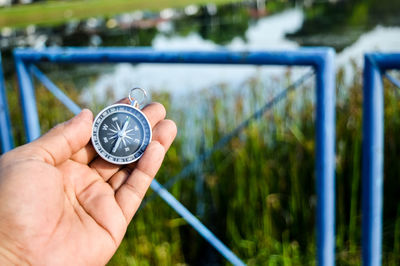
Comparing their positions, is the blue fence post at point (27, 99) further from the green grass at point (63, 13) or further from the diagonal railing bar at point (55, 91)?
the green grass at point (63, 13)

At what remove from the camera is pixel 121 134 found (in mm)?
1578

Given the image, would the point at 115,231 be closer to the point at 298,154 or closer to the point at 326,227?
the point at 326,227

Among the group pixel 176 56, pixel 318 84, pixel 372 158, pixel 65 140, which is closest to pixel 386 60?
pixel 318 84

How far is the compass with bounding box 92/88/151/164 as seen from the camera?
5.12 feet

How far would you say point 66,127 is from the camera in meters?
1.52

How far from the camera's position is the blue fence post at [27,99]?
2447 mm

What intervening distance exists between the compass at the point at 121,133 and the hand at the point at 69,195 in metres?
0.04

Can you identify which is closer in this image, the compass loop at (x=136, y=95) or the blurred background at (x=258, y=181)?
the compass loop at (x=136, y=95)

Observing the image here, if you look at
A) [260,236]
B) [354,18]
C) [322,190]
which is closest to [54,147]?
[322,190]

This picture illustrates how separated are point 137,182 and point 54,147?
27cm

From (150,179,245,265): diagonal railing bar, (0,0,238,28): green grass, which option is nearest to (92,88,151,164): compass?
(150,179,245,265): diagonal railing bar

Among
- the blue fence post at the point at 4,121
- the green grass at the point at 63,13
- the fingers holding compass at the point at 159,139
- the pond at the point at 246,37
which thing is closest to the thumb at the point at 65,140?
the fingers holding compass at the point at 159,139

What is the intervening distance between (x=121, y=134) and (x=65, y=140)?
0.17 meters

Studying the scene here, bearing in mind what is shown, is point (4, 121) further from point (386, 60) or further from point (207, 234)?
point (386, 60)
